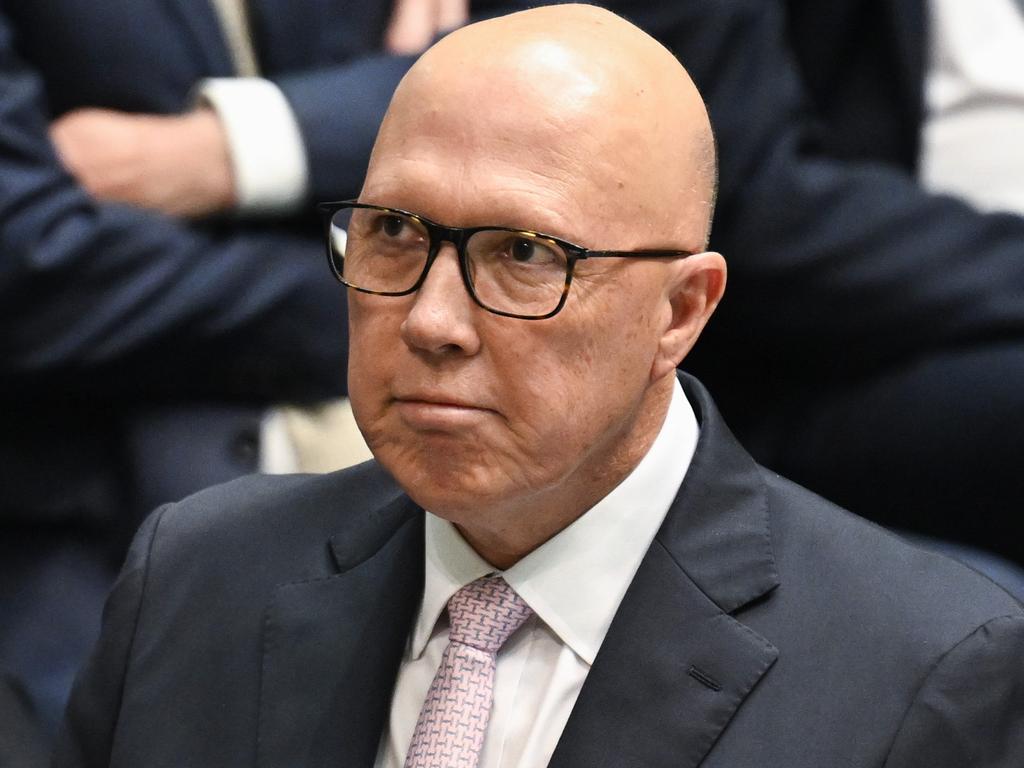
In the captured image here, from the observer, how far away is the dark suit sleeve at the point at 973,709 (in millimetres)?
1429

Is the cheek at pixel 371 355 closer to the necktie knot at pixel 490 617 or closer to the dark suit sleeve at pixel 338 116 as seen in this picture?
the necktie knot at pixel 490 617

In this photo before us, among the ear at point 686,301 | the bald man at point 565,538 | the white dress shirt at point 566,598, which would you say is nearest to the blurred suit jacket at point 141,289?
the bald man at point 565,538

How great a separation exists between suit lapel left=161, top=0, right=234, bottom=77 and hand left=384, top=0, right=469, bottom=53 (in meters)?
0.25

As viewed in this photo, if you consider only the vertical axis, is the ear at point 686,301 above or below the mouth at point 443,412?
above

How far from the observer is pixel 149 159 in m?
2.31

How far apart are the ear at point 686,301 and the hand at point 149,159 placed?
3.21 ft

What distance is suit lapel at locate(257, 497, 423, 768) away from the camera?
159cm

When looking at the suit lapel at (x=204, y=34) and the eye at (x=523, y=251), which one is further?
the suit lapel at (x=204, y=34)

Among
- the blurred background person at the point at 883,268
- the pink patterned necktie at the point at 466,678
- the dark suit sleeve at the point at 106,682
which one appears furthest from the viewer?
the blurred background person at the point at 883,268

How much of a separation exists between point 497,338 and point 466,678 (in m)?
0.32

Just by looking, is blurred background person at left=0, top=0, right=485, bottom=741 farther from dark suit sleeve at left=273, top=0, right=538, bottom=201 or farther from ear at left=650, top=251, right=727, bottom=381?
ear at left=650, top=251, right=727, bottom=381

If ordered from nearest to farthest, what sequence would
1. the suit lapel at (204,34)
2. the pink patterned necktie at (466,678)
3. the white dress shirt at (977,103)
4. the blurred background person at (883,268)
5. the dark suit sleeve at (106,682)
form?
the pink patterned necktie at (466,678), the dark suit sleeve at (106,682), the suit lapel at (204,34), the blurred background person at (883,268), the white dress shirt at (977,103)

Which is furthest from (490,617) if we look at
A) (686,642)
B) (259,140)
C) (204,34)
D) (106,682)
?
(204,34)

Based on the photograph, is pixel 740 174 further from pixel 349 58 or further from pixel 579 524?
pixel 579 524
